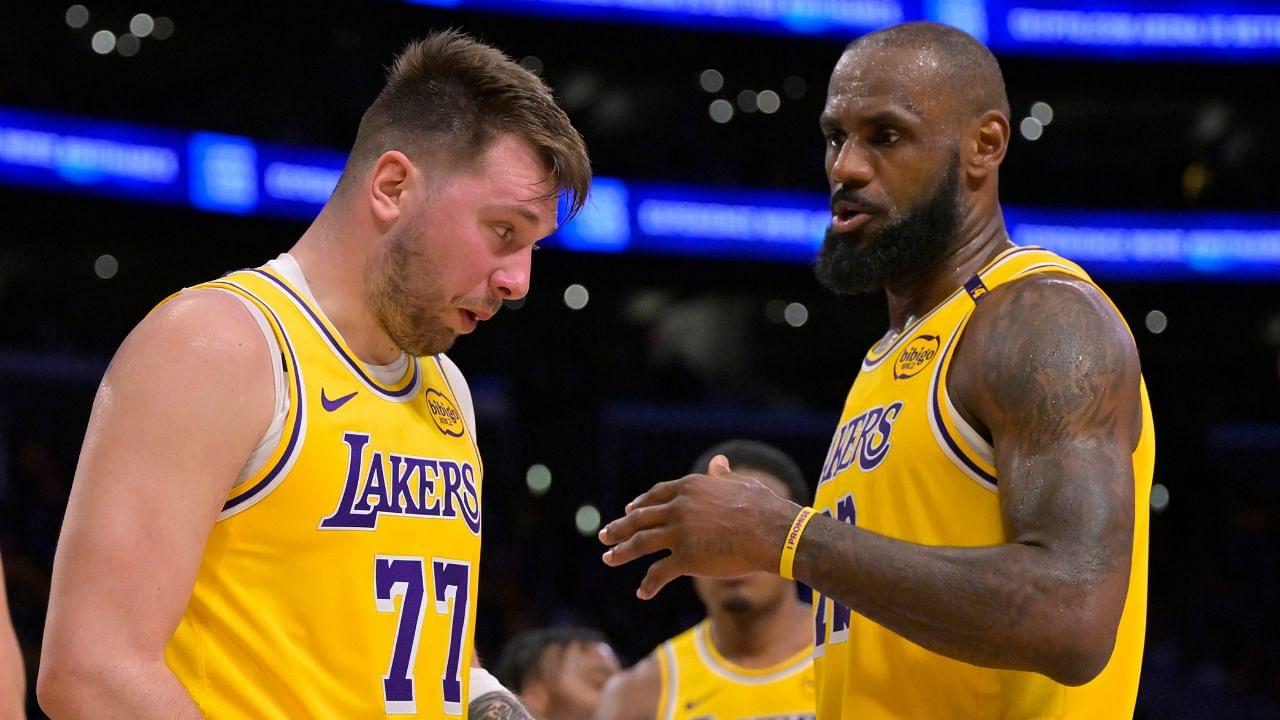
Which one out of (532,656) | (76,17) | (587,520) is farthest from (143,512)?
(76,17)

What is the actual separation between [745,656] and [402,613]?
3356mm

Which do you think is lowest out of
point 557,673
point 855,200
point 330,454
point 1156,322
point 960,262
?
point 557,673

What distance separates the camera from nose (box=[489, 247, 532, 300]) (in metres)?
2.87

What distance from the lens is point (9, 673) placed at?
231 cm

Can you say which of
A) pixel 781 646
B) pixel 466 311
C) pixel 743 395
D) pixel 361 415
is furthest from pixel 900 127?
pixel 743 395

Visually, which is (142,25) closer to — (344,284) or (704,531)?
(344,284)

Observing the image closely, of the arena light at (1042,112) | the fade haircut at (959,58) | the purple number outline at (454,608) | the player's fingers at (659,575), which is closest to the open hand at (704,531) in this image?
the player's fingers at (659,575)

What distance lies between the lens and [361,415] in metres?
2.70

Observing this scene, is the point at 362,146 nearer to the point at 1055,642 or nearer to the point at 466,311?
the point at 466,311

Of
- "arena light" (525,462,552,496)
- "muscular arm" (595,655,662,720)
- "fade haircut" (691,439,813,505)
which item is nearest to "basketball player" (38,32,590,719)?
"fade haircut" (691,439,813,505)

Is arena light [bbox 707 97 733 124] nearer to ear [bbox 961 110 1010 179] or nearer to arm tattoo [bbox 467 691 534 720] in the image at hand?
ear [bbox 961 110 1010 179]

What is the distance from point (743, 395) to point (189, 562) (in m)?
20.6

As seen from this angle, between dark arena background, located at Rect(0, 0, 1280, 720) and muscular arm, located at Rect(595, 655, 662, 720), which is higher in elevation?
dark arena background, located at Rect(0, 0, 1280, 720)

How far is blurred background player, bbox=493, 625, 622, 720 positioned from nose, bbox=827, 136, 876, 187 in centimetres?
305
